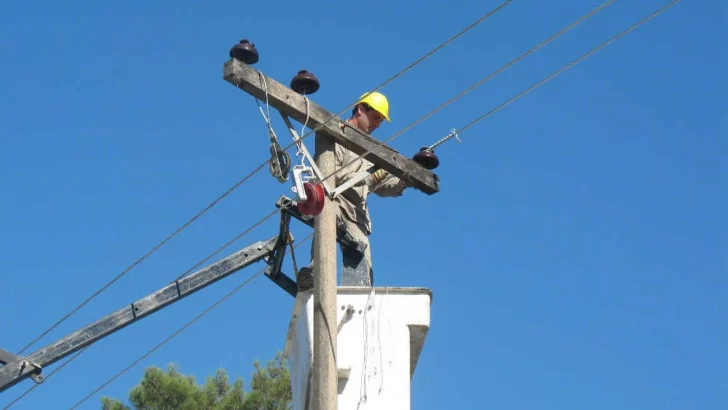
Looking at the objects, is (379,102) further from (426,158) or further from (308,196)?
(308,196)

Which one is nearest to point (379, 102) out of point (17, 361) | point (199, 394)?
point (17, 361)

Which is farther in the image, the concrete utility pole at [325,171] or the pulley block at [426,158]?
the pulley block at [426,158]

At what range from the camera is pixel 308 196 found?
10375 mm

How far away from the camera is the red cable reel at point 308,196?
1035 centimetres

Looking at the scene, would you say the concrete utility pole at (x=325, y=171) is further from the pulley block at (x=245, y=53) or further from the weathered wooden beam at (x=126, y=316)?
the weathered wooden beam at (x=126, y=316)

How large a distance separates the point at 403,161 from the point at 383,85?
898 mm

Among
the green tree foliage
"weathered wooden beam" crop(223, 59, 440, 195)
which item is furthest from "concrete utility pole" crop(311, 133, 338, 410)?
the green tree foliage

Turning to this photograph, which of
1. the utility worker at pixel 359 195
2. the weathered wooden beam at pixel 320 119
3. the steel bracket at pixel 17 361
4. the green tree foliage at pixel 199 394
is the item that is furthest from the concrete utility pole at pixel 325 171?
the green tree foliage at pixel 199 394

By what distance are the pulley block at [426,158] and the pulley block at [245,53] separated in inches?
64.4

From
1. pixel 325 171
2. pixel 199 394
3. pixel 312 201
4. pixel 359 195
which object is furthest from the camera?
pixel 199 394

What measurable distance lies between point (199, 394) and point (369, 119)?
7.50 m

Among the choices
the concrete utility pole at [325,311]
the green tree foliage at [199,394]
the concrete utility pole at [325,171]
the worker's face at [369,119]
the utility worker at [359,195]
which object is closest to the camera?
the concrete utility pole at [325,311]

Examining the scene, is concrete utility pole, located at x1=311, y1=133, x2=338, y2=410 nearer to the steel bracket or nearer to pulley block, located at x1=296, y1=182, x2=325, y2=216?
pulley block, located at x1=296, y1=182, x2=325, y2=216

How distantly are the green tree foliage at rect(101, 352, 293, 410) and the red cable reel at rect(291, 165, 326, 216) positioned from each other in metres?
8.56
